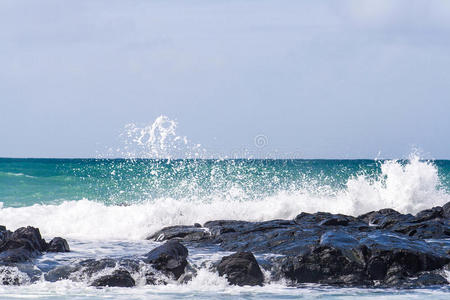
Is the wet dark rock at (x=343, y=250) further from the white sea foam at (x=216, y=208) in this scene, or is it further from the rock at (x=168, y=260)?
the white sea foam at (x=216, y=208)

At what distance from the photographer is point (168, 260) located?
36.4 feet

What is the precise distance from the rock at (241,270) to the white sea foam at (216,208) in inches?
258

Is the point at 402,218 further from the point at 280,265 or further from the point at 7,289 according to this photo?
the point at 7,289

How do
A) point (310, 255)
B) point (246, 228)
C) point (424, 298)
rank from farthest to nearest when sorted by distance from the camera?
point (246, 228) → point (310, 255) → point (424, 298)

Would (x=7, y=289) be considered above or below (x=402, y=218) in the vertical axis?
below

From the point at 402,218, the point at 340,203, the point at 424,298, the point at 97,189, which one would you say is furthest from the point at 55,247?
the point at 97,189

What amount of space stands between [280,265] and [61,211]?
1120cm

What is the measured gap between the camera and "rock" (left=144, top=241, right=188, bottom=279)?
10.9m

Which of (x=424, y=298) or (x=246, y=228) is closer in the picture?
(x=424, y=298)

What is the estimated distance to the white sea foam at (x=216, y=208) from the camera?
18250mm

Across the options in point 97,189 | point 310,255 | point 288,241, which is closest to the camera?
point 310,255

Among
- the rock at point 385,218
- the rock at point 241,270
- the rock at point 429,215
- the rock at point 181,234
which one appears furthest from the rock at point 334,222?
the rock at point 241,270

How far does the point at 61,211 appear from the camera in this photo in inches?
811

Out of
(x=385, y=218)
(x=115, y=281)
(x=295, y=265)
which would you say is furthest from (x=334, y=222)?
(x=115, y=281)
